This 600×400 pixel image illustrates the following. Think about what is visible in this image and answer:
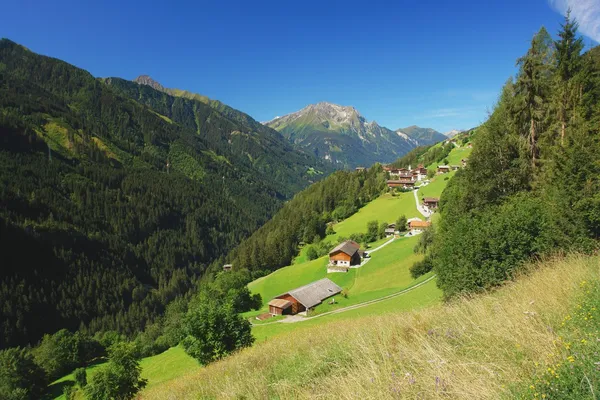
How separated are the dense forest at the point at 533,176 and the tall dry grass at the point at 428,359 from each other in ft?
27.4

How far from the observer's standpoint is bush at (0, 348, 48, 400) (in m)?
44.3

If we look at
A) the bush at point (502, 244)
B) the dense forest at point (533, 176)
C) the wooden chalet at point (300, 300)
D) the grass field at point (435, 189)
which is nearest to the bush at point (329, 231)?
the grass field at point (435, 189)

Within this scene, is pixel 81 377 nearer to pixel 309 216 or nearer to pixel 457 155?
pixel 309 216

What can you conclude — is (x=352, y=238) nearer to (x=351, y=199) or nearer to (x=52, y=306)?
(x=351, y=199)

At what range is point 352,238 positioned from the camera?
83438 mm

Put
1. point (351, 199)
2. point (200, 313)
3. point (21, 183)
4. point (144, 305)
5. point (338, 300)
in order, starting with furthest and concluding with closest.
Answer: point (21, 183), point (144, 305), point (351, 199), point (338, 300), point (200, 313)

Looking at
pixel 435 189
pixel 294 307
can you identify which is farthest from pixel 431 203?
pixel 294 307

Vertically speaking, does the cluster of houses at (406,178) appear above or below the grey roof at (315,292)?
above

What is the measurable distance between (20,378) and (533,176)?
70.4 m

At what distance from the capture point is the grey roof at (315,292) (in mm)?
51237

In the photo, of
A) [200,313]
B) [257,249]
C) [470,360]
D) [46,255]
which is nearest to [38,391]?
[200,313]

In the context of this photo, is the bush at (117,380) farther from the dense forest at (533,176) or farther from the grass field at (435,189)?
the grass field at (435,189)

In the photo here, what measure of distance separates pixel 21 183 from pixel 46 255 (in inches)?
2125

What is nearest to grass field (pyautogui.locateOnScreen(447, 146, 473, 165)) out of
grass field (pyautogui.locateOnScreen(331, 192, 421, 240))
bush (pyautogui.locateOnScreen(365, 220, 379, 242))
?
grass field (pyautogui.locateOnScreen(331, 192, 421, 240))
